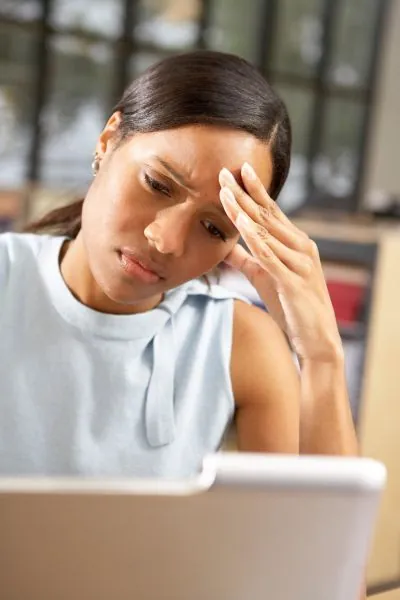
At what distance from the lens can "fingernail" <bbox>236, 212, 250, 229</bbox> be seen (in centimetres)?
91

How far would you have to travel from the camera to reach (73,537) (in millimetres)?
535

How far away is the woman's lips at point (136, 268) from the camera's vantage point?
38.3 inches

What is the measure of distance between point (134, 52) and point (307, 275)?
4674mm

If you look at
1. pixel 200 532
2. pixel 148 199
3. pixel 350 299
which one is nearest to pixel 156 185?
pixel 148 199

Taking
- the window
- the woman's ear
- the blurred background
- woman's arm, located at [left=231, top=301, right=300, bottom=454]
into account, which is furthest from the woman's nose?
the window

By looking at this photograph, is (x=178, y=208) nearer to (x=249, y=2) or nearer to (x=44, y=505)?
(x=44, y=505)

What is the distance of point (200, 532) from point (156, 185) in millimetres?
480

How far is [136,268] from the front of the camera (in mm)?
974

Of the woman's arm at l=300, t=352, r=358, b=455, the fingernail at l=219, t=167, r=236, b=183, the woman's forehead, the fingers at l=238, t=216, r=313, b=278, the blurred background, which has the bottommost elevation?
the blurred background

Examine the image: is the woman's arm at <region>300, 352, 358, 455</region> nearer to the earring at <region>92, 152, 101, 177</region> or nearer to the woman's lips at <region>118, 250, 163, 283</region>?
the woman's lips at <region>118, 250, 163, 283</region>

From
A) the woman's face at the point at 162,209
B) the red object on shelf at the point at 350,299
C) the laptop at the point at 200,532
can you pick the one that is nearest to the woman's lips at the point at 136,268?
the woman's face at the point at 162,209

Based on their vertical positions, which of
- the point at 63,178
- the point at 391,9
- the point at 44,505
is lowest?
the point at 63,178

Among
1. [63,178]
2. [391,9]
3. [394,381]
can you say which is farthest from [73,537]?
[391,9]

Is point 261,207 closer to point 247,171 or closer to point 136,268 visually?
point 247,171
